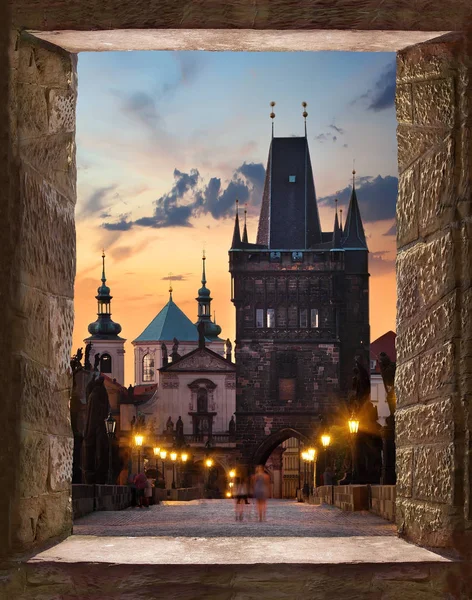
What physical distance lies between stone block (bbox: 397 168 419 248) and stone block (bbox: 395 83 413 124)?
0.20 m

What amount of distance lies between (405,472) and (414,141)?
1277 mm

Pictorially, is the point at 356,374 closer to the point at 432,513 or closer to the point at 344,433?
the point at 432,513

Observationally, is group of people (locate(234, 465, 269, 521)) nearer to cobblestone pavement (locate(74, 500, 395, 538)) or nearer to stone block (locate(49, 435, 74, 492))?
cobblestone pavement (locate(74, 500, 395, 538))

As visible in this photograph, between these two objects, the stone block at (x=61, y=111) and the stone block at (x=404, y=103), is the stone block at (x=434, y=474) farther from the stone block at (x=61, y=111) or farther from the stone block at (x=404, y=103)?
the stone block at (x=61, y=111)

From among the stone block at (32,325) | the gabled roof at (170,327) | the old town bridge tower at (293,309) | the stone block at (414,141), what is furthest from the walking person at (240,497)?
the gabled roof at (170,327)

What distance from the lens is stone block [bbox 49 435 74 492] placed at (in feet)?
13.3

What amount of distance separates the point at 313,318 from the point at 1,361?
67.9 metres

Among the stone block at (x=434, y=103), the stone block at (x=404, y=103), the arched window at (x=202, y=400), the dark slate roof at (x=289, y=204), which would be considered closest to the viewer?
the stone block at (x=434, y=103)

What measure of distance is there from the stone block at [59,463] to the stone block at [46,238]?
1.86 feet

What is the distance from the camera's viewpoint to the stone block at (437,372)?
3.76 m

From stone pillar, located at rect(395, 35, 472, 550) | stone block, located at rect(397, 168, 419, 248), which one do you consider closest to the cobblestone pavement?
stone pillar, located at rect(395, 35, 472, 550)

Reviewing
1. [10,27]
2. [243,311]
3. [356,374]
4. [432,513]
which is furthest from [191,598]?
[243,311]

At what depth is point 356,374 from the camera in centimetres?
→ 1992

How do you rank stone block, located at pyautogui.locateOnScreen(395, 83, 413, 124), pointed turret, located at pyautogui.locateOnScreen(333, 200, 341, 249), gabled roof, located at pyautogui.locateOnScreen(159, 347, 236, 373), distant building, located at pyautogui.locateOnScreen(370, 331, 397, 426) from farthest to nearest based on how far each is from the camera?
gabled roof, located at pyautogui.locateOnScreen(159, 347, 236, 373) → distant building, located at pyautogui.locateOnScreen(370, 331, 397, 426) → pointed turret, located at pyautogui.locateOnScreen(333, 200, 341, 249) → stone block, located at pyautogui.locateOnScreen(395, 83, 413, 124)
